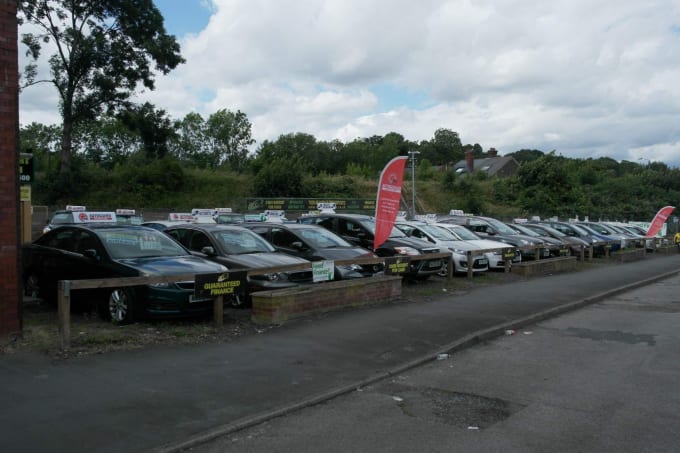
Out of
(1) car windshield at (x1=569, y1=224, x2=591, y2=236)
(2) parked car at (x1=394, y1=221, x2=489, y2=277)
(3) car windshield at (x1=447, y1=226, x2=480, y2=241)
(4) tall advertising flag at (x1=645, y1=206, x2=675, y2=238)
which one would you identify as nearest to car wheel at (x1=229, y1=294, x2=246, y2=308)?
(2) parked car at (x1=394, y1=221, x2=489, y2=277)

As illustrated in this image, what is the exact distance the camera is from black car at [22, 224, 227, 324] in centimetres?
874

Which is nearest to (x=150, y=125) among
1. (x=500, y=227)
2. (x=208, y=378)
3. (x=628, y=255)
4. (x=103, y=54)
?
(x=103, y=54)

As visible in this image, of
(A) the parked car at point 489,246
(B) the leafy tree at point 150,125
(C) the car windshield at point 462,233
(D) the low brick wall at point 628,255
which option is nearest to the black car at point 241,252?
(A) the parked car at point 489,246

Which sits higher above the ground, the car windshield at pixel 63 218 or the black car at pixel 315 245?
the car windshield at pixel 63 218

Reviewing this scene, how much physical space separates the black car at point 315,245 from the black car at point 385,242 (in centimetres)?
166

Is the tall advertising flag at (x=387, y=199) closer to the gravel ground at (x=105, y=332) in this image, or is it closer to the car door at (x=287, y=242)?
the car door at (x=287, y=242)

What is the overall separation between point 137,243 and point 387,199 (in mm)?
5680

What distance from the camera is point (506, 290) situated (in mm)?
14273

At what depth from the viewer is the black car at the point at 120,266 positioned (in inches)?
344

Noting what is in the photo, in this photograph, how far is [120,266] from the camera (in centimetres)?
910

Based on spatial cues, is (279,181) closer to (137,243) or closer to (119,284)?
(137,243)

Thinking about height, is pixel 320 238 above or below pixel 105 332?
above

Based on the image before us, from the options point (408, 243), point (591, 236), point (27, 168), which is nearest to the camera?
point (27, 168)

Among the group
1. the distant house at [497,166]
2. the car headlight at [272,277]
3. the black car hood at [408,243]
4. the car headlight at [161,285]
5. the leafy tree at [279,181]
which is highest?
the distant house at [497,166]
